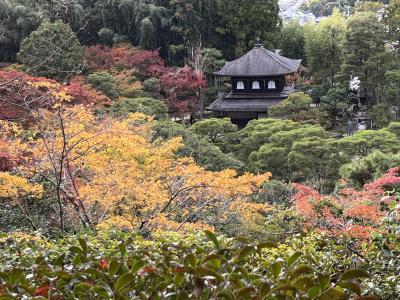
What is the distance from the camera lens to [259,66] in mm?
23609

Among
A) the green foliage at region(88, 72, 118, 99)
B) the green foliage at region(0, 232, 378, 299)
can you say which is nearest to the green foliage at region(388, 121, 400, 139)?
the green foliage at region(88, 72, 118, 99)

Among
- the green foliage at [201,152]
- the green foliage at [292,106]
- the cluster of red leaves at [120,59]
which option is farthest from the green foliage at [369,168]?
the cluster of red leaves at [120,59]

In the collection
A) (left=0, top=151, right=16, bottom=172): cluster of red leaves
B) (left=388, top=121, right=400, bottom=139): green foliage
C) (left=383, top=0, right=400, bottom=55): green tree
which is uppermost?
(left=383, top=0, right=400, bottom=55): green tree

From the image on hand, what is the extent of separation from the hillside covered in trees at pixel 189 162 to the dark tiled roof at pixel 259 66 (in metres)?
1.67

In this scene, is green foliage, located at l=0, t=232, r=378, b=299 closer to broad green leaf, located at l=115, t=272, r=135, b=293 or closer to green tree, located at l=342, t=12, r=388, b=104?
broad green leaf, located at l=115, t=272, r=135, b=293

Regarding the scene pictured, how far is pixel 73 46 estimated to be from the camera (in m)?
22.0

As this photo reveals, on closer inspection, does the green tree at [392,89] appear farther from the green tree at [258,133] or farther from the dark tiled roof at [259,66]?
the green tree at [258,133]

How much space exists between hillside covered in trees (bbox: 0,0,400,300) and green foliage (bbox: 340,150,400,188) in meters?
0.03

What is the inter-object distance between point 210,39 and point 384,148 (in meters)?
15.8

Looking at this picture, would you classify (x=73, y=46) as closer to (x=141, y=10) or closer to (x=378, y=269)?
(x=141, y=10)

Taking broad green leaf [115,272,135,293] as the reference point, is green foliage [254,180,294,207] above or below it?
below

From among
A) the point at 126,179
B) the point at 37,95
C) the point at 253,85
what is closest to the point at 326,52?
the point at 253,85

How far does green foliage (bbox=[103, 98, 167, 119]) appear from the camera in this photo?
17402 mm

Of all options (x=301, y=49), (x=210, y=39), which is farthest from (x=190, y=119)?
(x=301, y=49)
